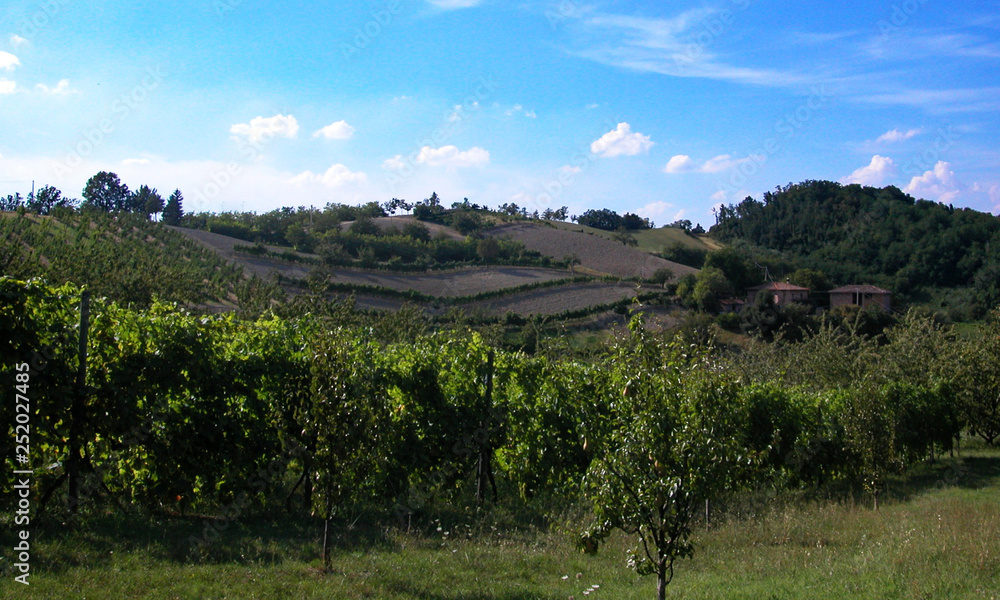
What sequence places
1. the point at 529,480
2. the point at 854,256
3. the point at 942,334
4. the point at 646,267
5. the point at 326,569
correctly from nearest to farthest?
the point at 326,569
the point at 529,480
the point at 942,334
the point at 646,267
the point at 854,256

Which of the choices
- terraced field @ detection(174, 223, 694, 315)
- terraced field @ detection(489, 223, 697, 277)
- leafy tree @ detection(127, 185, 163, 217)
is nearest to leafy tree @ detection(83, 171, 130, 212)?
leafy tree @ detection(127, 185, 163, 217)

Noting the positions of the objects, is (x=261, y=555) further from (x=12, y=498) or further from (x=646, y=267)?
(x=646, y=267)

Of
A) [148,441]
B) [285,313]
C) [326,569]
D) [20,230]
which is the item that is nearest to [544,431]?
[326,569]

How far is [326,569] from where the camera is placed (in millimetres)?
5758

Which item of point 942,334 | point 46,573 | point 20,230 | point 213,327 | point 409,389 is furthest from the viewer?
point 20,230

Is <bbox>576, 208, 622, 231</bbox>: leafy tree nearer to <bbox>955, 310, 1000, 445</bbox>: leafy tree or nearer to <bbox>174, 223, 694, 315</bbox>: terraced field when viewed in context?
<bbox>174, 223, 694, 315</bbox>: terraced field

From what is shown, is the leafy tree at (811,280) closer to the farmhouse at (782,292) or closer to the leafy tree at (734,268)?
the farmhouse at (782,292)

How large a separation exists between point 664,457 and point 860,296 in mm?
73003

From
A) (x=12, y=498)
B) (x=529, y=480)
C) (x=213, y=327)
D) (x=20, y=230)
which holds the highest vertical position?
(x=20, y=230)

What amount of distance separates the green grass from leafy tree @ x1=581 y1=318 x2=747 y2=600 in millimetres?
84391

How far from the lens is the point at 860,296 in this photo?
68.1m

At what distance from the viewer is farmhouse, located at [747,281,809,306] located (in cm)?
6444

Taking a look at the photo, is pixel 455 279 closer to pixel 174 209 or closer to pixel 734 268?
pixel 734 268

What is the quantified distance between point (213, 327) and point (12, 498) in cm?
242
